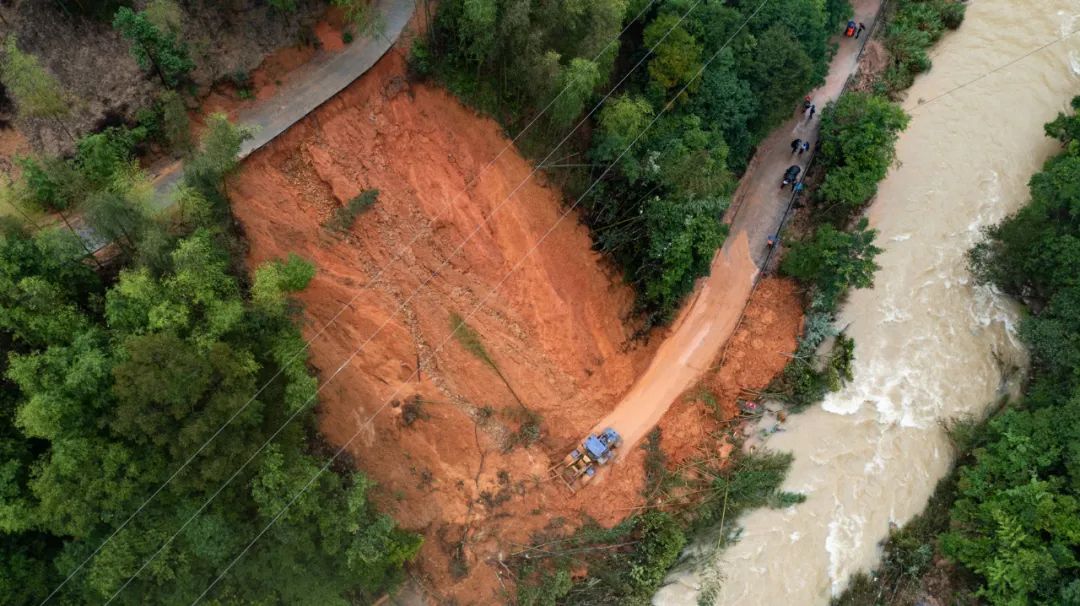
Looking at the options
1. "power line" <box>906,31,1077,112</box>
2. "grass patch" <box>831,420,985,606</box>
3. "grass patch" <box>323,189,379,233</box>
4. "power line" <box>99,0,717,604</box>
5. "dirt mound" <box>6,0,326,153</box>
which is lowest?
"grass patch" <box>831,420,985,606</box>

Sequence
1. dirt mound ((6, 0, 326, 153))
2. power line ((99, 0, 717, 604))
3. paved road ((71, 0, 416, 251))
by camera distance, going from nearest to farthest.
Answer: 1. power line ((99, 0, 717, 604))
2. dirt mound ((6, 0, 326, 153))
3. paved road ((71, 0, 416, 251))

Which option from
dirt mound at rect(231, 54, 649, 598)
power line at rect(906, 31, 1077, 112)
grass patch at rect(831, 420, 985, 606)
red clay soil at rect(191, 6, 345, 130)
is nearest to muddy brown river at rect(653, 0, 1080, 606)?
power line at rect(906, 31, 1077, 112)

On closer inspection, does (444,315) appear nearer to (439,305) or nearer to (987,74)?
(439,305)

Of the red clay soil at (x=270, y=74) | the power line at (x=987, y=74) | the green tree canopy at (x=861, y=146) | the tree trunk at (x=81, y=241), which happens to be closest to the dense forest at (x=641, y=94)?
the red clay soil at (x=270, y=74)

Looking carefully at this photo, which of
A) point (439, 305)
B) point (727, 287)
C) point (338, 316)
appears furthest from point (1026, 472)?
point (338, 316)

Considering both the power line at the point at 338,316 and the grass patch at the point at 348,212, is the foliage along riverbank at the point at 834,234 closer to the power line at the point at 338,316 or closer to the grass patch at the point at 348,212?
the power line at the point at 338,316

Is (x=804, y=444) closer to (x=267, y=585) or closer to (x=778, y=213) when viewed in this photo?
(x=778, y=213)

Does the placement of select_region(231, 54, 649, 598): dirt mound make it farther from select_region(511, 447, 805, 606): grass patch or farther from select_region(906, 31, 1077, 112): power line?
select_region(906, 31, 1077, 112): power line
